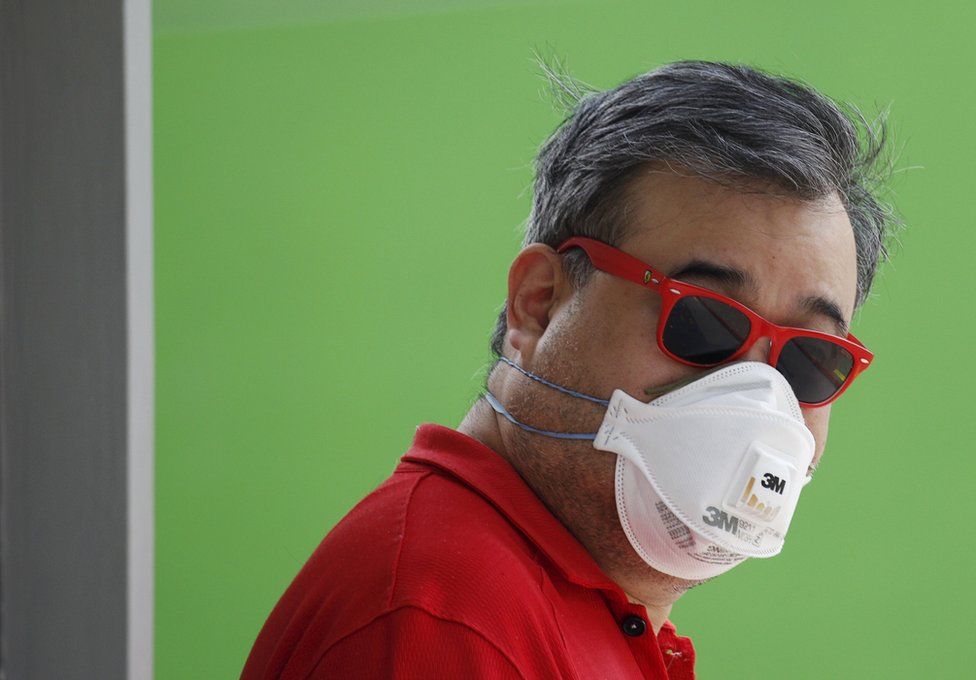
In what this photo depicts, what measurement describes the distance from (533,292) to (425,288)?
6.37ft

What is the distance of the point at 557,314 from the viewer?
1.20m

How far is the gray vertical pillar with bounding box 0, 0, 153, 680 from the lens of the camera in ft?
3.98

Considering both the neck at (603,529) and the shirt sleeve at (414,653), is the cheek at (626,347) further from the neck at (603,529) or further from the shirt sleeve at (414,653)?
the shirt sleeve at (414,653)

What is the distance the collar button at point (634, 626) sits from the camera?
106 centimetres

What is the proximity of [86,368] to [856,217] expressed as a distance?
0.93m

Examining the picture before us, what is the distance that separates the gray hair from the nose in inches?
6.6

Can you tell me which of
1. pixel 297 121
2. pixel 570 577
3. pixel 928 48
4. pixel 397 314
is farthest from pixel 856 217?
pixel 297 121

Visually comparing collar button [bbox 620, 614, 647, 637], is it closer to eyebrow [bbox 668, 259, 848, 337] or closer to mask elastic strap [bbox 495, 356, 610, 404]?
mask elastic strap [bbox 495, 356, 610, 404]

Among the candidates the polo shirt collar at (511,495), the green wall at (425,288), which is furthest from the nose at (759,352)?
the green wall at (425,288)

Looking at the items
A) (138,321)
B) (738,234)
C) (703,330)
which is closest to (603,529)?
(703,330)

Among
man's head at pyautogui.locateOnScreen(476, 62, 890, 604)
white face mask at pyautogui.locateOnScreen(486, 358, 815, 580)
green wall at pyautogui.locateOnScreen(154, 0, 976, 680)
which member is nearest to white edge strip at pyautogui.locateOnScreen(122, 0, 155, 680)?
man's head at pyautogui.locateOnScreen(476, 62, 890, 604)

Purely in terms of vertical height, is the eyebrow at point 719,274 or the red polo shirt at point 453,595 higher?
the eyebrow at point 719,274

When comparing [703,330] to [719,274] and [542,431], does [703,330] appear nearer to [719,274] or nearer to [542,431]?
[719,274]

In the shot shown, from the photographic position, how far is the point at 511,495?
107 centimetres
